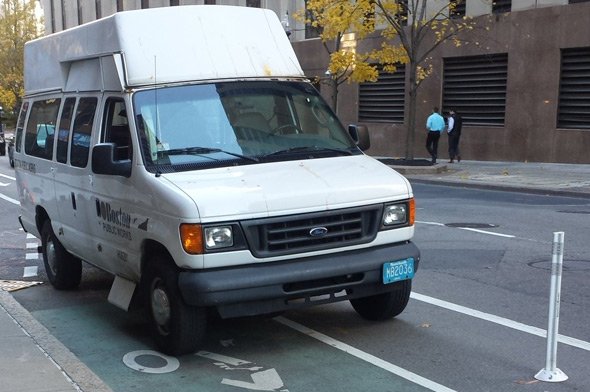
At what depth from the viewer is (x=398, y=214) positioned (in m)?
5.93

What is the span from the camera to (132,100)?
245 inches

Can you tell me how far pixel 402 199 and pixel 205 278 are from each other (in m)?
1.75

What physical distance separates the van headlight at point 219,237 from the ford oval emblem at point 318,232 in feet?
2.04

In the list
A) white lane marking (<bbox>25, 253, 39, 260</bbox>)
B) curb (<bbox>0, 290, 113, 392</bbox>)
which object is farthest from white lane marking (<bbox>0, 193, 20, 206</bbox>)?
curb (<bbox>0, 290, 113, 392</bbox>)

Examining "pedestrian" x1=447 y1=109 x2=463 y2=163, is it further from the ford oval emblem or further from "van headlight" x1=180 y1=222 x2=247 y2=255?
"van headlight" x1=180 y1=222 x2=247 y2=255

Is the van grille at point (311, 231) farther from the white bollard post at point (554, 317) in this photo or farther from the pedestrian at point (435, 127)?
the pedestrian at point (435, 127)

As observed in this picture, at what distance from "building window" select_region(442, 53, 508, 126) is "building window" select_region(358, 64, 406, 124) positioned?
2554mm

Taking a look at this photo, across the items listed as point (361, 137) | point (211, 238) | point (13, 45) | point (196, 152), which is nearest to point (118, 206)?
point (196, 152)

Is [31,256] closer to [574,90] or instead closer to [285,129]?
[285,129]

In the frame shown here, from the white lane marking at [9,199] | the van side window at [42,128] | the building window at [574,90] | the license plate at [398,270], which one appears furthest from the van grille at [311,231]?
the building window at [574,90]

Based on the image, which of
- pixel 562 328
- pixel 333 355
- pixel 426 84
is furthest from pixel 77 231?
pixel 426 84

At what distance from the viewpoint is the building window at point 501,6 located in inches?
998

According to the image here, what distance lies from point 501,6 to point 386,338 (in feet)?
72.0

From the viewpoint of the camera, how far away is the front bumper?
526cm
